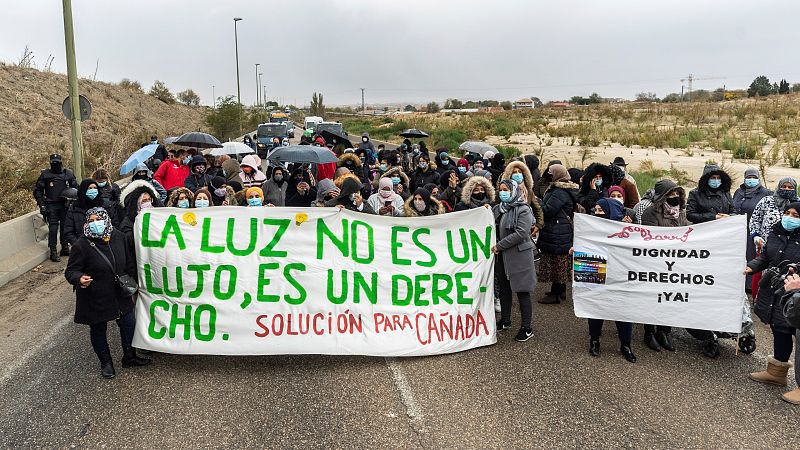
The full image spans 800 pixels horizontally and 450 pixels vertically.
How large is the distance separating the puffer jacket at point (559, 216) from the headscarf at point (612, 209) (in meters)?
0.38

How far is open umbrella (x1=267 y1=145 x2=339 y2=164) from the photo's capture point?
9453 millimetres

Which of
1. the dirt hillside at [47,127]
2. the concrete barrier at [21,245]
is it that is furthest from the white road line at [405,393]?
the dirt hillside at [47,127]

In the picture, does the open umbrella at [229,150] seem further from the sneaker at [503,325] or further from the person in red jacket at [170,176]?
the sneaker at [503,325]

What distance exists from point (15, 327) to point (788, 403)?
7777mm

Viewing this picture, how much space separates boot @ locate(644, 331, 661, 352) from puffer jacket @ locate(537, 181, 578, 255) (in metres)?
1.52

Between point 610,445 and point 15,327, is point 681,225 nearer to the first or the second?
point 610,445

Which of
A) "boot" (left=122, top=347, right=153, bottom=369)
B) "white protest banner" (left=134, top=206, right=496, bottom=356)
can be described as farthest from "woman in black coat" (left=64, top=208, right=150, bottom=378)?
"white protest banner" (left=134, top=206, right=496, bottom=356)

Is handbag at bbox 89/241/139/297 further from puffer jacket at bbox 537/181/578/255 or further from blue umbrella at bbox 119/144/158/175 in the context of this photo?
blue umbrella at bbox 119/144/158/175

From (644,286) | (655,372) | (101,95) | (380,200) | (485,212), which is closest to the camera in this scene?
(655,372)

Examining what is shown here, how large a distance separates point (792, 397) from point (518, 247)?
2.64 meters

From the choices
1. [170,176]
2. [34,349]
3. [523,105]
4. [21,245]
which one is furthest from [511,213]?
[523,105]

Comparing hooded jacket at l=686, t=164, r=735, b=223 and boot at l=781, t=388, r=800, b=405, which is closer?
boot at l=781, t=388, r=800, b=405

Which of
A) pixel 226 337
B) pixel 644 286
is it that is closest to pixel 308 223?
pixel 226 337

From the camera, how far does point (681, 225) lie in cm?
607
